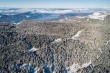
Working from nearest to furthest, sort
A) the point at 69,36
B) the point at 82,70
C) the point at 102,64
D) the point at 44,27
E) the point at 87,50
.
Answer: the point at 82,70 → the point at 102,64 → the point at 87,50 → the point at 69,36 → the point at 44,27

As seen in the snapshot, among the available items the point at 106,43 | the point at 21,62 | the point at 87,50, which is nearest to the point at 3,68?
the point at 21,62

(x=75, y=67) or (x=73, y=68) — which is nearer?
(x=73, y=68)

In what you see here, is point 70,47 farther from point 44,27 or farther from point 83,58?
point 44,27

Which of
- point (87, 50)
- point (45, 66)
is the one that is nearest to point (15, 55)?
point (45, 66)

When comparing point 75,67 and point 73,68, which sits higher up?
point 75,67

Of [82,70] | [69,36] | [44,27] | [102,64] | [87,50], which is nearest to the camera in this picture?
[82,70]

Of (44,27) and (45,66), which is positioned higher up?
(44,27)

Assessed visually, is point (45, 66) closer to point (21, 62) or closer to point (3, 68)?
point (21, 62)

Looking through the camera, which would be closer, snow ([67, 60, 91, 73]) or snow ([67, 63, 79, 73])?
snow ([67, 63, 79, 73])

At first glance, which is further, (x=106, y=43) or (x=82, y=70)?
(x=106, y=43)

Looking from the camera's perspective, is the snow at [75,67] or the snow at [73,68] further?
the snow at [75,67]
